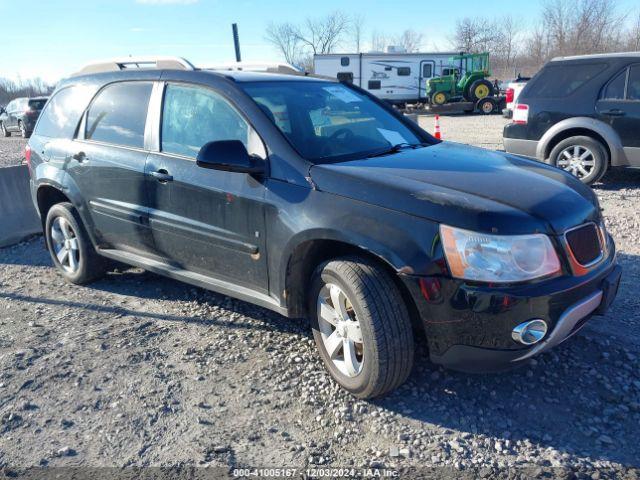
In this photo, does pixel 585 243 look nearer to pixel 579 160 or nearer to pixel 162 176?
pixel 162 176

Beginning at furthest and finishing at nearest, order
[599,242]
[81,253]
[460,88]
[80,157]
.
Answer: [460,88] → [81,253] → [80,157] → [599,242]

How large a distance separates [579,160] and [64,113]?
6.59 m

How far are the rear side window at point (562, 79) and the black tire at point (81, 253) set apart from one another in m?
6.43

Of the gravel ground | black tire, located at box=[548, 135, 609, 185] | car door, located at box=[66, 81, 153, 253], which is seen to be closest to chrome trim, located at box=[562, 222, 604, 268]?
the gravel ground

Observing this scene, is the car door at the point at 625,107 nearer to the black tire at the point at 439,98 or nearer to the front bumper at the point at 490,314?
the front bumper at the point at 490,314

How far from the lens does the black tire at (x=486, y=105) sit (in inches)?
1106

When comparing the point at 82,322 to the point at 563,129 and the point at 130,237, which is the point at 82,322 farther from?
the point at 563,129

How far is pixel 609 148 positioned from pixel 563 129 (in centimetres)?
65

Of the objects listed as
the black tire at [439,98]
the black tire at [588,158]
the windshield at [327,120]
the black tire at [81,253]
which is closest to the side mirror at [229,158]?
the windshield at [327,120]

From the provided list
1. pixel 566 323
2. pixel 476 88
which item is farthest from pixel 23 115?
pixel 566 323

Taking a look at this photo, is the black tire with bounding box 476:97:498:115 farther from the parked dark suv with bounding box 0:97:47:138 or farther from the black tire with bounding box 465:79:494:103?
the parked dark suv with bounding box 0:97:47:138

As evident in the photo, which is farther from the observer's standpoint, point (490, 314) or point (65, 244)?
point (65, 244)

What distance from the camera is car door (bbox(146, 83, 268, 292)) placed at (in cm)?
338

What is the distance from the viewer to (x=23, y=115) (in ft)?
73.2
